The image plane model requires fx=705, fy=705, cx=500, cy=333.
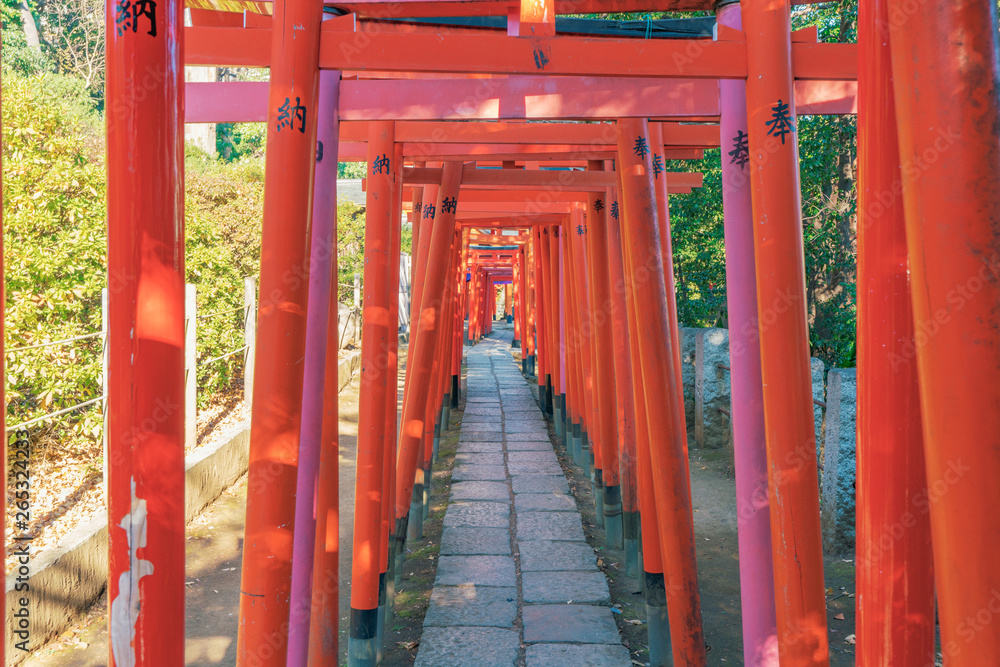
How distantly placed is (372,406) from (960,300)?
9.69ft

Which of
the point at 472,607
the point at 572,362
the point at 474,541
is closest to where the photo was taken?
the point at 472,607

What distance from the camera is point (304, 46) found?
6.68 feet

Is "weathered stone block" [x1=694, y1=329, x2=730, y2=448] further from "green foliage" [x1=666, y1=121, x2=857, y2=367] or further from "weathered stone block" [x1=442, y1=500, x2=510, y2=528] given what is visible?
"weathered stone block" [x1=442, y1=500, x2=510, y2=528]

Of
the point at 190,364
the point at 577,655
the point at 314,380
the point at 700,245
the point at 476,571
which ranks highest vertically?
the point at 700,245

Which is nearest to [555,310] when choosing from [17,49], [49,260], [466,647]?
[49,260]

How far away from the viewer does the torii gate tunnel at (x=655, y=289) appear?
46.1 inches

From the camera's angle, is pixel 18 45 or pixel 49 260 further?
pixel 18 45

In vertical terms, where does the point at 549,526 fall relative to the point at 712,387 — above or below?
below

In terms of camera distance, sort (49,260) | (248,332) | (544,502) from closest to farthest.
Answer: (49,260) < (544,502) < (248,332)

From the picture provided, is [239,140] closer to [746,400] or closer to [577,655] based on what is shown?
[577,655]

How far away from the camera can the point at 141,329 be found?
1.55m

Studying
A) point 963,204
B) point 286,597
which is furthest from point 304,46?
point 963,204

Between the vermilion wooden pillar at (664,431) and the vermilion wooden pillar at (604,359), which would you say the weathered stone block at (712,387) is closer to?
the vermilion wooden pillar at (604,359)

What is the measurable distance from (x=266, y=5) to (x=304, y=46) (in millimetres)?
2508
